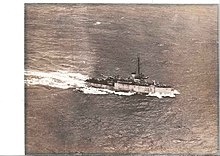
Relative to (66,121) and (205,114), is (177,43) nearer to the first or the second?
(205,114)

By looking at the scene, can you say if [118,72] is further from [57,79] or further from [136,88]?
[57,79]

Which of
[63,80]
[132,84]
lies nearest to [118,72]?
[132,84]

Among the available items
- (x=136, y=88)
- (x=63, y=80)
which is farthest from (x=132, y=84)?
(x=63, y=80)

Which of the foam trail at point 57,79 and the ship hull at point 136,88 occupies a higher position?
the foam trail at point 57,79

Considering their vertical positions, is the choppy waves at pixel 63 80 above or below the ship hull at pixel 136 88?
above
